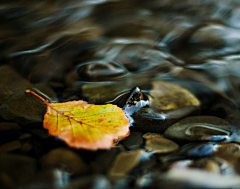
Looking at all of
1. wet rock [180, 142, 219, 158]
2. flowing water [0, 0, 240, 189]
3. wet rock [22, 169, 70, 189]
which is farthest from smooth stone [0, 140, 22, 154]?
wet rock [180, 142, 219, 158]

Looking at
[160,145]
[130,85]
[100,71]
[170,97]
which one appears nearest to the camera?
[160,145]

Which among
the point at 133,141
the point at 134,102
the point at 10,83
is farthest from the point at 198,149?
the point at 10,83

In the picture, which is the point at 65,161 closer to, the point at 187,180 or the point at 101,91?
the point at 187,180

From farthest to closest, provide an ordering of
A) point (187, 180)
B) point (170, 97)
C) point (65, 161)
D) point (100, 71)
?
point (100, 71) < point (170, 97) < point (65, 161) < point (187, 180)

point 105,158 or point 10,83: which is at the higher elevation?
point 10,83

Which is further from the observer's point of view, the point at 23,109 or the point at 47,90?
the point at 47,90

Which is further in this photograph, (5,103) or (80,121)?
(5,103)

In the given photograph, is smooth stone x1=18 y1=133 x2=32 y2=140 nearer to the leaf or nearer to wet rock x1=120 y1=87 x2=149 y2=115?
the leaf

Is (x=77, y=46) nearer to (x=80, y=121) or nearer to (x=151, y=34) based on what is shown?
(x=151, y=34)

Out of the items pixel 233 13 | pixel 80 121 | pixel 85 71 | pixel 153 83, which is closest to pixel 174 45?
pixel 153 83
